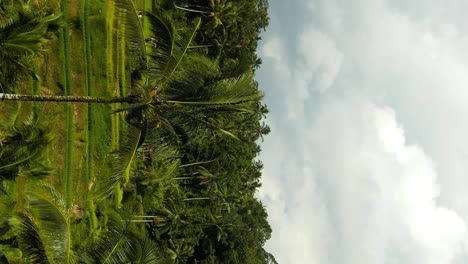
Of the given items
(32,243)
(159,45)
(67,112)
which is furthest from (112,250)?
(67,112)

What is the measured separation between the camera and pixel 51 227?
9953mm

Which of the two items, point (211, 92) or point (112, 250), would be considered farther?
point (211, 92)

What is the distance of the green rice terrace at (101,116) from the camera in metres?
11.7

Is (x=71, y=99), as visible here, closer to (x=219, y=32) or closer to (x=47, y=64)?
(x=47, y=64)

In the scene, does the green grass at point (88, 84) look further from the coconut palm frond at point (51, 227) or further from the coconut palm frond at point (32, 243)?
the coconut palm frond at point (51, 227)

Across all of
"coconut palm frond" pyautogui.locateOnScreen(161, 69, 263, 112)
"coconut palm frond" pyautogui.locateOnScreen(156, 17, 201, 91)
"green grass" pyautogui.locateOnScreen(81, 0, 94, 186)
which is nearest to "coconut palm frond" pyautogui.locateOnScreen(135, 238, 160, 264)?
"coconut palm frond" pyautogui.locateOnScreen(161, 69, 263, 112)

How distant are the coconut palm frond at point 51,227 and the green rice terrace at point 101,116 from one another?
0.07ft

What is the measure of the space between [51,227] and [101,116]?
1366 centimetres

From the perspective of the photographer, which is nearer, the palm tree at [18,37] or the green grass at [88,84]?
the palm tree at [18,37]

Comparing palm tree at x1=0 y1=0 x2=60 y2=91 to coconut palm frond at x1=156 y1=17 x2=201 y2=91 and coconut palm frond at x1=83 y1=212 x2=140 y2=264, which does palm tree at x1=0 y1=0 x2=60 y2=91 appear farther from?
coconut palm frond at x1=83 y1=212 x2=140 y2=264

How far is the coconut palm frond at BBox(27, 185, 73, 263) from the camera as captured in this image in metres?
9.86

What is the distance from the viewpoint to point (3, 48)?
13.7 meters

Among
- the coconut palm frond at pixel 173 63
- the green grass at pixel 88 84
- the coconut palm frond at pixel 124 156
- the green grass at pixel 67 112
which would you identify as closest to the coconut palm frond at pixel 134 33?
the coconut palm frond at pixel 173 63

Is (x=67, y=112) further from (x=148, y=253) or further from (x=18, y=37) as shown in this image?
(x=148, y=253)
